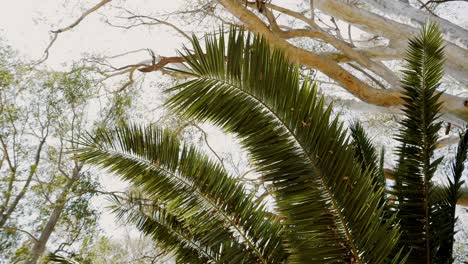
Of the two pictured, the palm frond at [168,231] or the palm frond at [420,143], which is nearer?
the palm frond at [420,143]

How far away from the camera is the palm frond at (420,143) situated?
3104 mm

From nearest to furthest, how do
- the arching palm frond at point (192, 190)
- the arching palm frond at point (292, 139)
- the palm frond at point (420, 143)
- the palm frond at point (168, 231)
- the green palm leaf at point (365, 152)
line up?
the arching palm frond at point (292, 139), the arching palm frond at point (192, 190), the palm frond at point (420, 143), the palm frond at point (168, 231), the green palm leaf at point (365, 152)

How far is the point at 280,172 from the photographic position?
2344 mm

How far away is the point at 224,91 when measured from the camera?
2271 millimetres

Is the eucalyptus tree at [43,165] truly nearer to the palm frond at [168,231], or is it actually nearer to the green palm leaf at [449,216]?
the palm frond at [168,231]

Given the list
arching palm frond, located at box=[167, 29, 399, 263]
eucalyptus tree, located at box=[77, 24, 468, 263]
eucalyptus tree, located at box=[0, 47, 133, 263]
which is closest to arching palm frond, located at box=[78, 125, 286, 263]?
eucalyptus tree, located at box=[77, 24, 468, 263]

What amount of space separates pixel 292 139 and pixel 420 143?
1372 millimetres

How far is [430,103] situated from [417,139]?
0.28 m

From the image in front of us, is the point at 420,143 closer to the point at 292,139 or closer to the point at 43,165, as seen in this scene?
the point at 292,139

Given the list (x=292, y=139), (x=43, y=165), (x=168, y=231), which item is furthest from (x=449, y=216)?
(x=43, y=165)

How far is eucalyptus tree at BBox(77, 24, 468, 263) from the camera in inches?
89.7

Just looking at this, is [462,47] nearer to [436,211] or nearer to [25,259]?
[436,211]

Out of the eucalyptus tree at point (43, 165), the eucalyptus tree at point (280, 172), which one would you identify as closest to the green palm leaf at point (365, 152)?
the eucalyptus tree at point (280, 172)

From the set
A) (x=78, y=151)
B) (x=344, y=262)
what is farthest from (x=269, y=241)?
(x=78, y=151)
